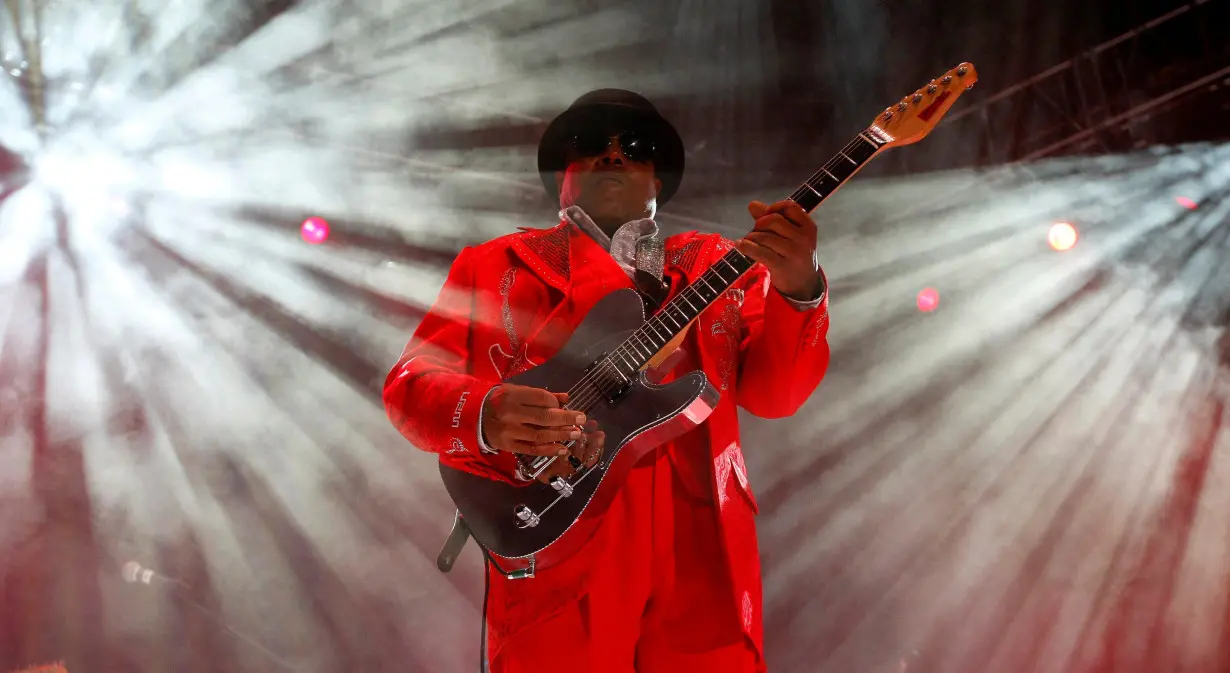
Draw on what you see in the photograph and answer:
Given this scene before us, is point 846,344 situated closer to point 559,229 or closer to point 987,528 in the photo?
point 987,528

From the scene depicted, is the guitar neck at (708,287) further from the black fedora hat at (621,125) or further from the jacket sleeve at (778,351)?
the black fedora hat at (621,125)

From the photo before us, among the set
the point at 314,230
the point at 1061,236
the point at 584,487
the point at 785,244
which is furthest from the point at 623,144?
the point at 1061,236

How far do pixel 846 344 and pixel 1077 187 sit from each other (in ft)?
4.18

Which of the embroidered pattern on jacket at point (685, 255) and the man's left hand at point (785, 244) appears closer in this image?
the man's left hand at point (785, 244)

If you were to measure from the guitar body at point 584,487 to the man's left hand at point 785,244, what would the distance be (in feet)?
0.87

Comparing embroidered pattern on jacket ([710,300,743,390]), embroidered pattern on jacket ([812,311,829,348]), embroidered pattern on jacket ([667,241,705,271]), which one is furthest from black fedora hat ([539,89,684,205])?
embroidered pattern on jacket ([812,311,829,348])

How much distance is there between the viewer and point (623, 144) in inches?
81.6

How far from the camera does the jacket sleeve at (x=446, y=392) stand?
5.13 feet

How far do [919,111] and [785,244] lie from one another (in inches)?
20.1

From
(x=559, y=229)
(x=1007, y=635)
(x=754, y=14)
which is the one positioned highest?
(x=754, y=14)

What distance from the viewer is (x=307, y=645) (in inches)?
129

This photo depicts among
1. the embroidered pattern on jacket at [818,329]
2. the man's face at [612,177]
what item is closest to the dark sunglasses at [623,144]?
the man's face at [612,177]

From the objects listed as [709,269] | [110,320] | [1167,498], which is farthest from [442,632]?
[1167,498]

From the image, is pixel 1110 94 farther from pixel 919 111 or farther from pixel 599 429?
pixel 599 429
